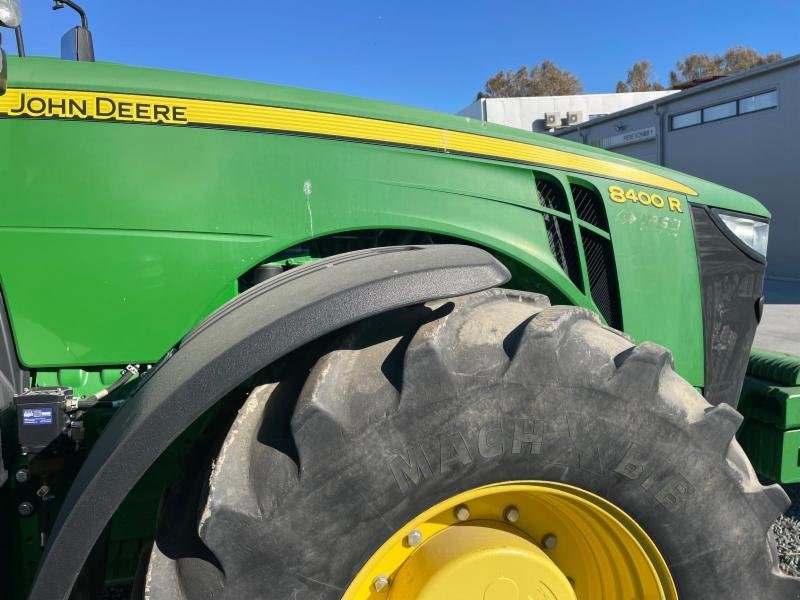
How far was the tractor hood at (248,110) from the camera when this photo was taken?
5.63 ft

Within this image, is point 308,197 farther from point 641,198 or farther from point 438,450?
point 641,198

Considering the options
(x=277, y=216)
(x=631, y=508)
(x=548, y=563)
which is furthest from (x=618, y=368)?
(x=277, y=216)

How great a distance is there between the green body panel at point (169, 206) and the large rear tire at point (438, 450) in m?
0.51

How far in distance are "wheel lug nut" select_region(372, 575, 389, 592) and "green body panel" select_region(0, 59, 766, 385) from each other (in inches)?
33.2

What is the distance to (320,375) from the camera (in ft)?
4.50

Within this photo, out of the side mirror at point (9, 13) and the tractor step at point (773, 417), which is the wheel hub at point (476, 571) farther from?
the side mirror at point (9, 13)

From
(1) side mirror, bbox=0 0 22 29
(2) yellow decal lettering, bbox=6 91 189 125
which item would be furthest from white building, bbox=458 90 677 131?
(1) side mirror, bbox=0 0 22 29

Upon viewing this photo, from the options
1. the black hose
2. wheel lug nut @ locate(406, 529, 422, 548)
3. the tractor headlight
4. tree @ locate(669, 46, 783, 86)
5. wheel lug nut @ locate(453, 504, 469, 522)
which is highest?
tree @ locate(669, 46, 783, 86)

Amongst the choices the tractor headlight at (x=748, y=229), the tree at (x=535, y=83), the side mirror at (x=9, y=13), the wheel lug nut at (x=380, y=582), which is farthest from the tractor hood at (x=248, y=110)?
the tree at (x=535, y=83)

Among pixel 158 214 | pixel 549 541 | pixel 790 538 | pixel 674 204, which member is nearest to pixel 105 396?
pixel 158 214

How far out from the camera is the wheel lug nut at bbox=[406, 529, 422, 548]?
1514 millimetres

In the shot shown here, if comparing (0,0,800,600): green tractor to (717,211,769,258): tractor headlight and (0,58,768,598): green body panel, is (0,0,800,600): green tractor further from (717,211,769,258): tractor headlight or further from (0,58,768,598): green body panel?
(717,211,769,258): tractor headlight

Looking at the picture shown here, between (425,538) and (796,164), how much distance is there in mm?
16258

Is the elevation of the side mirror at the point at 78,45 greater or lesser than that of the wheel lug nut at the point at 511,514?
greater
